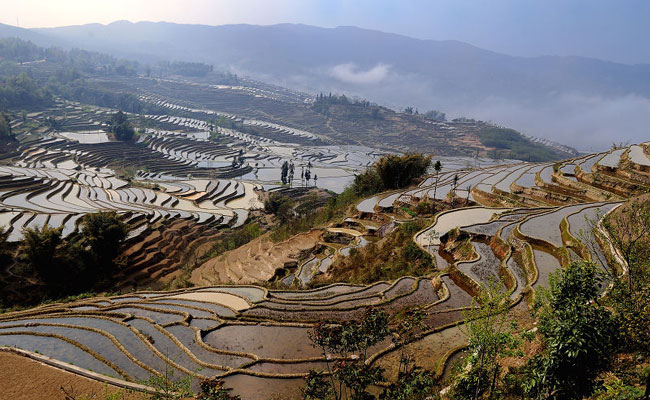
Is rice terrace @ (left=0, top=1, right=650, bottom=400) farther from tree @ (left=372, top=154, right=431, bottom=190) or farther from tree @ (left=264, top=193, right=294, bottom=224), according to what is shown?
tree @ (left=264, top=193, right=294, bottom=224)

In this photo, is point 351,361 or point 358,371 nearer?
point 358,371

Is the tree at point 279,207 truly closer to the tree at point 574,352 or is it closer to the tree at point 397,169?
the tree at point 397,169

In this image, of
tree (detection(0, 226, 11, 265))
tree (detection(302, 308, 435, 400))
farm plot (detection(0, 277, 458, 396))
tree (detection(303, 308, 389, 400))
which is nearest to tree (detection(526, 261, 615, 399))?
tree (detection(302, 308, 435, 400))

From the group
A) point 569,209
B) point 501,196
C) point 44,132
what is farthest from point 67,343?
point 44,132

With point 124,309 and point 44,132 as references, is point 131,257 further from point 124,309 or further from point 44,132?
point 44,132

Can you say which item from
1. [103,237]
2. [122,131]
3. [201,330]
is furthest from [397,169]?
[122,131]

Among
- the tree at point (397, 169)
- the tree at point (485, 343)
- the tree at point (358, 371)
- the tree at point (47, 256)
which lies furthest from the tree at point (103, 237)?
the tree at point (397, 169)

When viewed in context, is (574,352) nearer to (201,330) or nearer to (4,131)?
(201,330)
